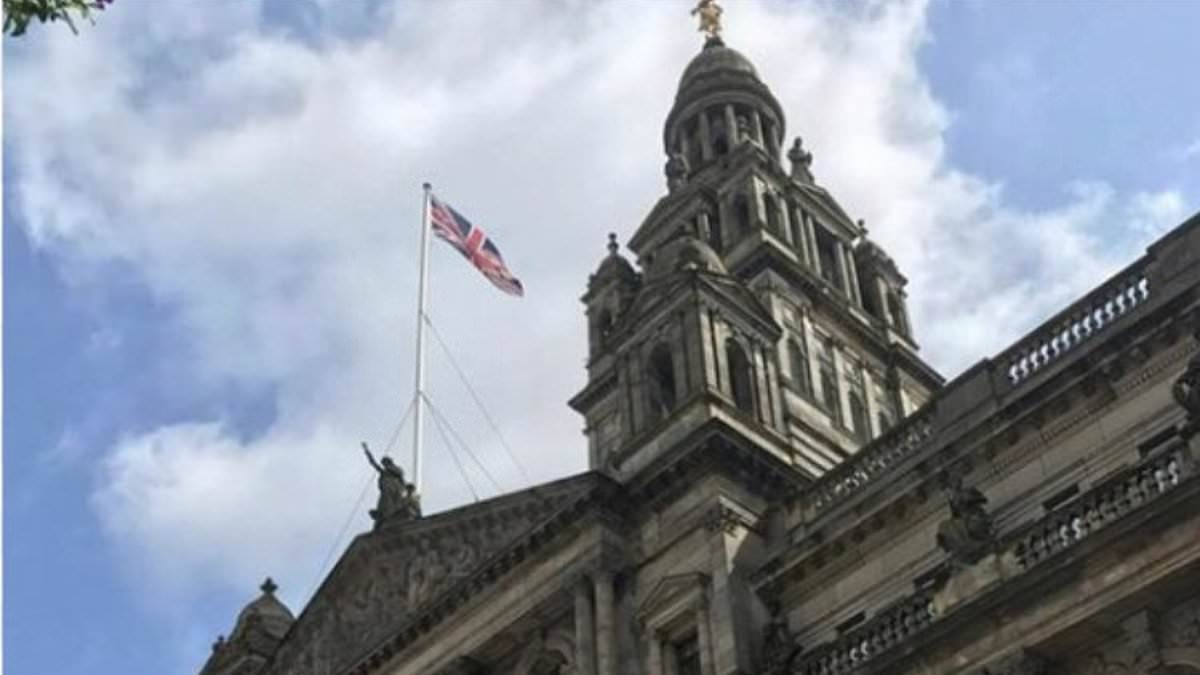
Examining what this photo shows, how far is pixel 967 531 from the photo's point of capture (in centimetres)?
2684

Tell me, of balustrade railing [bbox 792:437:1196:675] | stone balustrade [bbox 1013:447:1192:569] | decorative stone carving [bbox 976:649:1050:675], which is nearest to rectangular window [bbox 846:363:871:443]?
balustrade railing [bbox 792:437:1196:675]

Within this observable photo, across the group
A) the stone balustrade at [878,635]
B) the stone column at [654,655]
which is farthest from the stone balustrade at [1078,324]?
the stone column at [654,655]

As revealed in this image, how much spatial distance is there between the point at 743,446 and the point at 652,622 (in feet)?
13.0

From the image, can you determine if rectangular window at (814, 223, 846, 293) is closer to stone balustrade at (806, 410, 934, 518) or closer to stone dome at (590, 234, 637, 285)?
stone dome at (590, 234, 637, 285)

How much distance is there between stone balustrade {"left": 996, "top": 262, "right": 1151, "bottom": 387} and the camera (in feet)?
93.4

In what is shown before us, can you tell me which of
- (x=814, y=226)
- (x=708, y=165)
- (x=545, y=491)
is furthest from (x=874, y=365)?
(x=545, y=491)

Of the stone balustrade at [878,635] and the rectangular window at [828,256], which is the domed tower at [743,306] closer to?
the rectangular window at [828,256]

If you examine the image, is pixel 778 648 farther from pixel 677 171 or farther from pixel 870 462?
pixel 677 171

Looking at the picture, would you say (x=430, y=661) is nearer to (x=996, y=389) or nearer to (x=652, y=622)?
(x=652, y=622)

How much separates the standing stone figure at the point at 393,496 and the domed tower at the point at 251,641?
20.8ft

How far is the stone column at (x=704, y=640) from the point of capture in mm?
30719

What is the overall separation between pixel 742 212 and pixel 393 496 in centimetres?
1887

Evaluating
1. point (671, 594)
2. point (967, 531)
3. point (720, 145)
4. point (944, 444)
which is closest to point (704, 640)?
point (671, 594)

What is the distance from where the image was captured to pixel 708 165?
58750 millimetres
